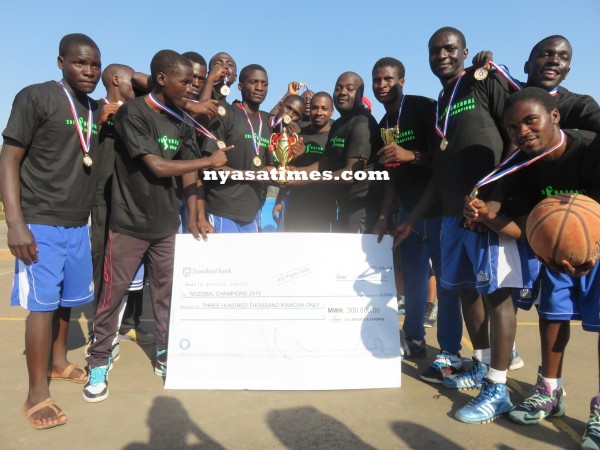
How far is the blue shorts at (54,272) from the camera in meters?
2.91

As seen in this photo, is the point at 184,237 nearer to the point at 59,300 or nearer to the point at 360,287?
the point at 59,300

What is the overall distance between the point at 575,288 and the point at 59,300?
138 inches

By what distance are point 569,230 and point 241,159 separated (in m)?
2.71

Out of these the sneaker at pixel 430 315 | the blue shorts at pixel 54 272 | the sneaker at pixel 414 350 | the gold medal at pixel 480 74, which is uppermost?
the gold medal at pixel 480 74

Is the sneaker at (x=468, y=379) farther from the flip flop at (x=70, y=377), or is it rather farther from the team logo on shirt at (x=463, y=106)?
the flip flop at (x=70, y=377)

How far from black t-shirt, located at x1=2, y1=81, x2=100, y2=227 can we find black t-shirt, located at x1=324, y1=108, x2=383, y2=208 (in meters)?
2.22

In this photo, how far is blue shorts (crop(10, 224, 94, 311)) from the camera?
115 inches

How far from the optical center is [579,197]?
7.89ft

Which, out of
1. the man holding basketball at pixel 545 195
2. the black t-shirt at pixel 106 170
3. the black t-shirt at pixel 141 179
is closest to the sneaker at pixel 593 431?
the man holding basketball at pixel 545 195

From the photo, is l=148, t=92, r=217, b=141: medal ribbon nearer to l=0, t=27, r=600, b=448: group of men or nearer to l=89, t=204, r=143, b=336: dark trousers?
l=0, t=27, r=600, b=448: group of men

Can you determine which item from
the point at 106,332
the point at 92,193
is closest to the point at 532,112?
the point at 92,193

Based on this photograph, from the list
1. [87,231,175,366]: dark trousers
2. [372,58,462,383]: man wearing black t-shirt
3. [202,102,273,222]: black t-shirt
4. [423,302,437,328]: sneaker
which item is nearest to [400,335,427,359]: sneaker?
[372,58,462,383]: man wearing black t-shirt

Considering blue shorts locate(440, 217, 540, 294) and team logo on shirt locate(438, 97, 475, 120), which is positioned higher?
team logo on shirt locate(438, 97, 475, 120)

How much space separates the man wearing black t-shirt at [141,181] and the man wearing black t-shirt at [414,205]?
5.14ft
